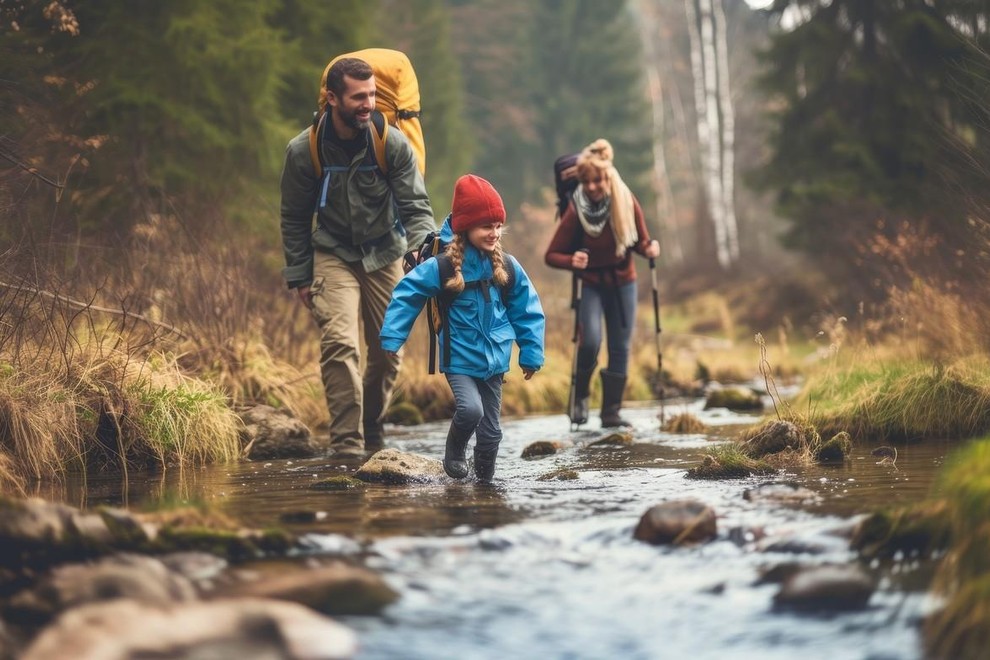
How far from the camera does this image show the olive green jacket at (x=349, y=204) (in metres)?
8.62

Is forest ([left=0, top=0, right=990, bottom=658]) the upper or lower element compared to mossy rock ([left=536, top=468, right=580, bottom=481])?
upper

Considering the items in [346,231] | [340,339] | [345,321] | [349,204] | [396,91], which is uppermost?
[396,91]

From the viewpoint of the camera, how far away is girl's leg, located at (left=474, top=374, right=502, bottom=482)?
7.53 m

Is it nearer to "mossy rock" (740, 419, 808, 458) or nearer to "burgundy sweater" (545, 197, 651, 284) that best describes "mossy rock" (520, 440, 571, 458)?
"mossy rock" (740, 419, 808, 458)

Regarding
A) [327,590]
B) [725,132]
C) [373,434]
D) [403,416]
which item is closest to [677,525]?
[327,590]

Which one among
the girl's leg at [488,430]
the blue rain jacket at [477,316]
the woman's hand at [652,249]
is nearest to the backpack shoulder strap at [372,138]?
the blue rain jacket at [477,316]

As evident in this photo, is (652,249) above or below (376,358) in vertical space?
above

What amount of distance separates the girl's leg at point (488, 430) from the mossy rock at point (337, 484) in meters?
0.74

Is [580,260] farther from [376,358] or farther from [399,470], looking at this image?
[399,470]

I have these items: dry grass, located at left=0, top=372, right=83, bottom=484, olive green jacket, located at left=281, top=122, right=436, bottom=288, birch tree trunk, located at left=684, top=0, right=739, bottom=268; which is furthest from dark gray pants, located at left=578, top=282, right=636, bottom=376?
birch tree trunk, located at left=684, top=0, right=739, bottom=268

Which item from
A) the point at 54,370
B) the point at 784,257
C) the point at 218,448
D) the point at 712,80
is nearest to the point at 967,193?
the point at 218,448

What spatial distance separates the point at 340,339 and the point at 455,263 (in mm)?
1775

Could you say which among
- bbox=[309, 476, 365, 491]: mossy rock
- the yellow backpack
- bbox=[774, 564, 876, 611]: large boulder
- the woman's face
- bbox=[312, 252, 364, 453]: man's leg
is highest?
→ the yellow backpack

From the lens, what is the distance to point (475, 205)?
726cm
